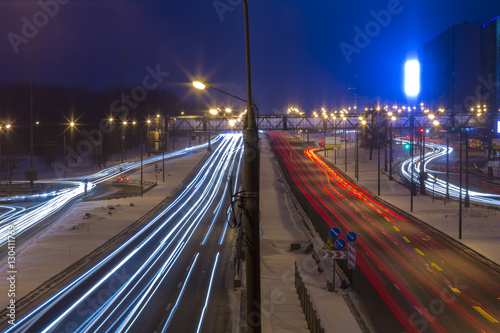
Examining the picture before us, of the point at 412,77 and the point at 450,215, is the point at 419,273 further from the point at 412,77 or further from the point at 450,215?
the point at 412,77

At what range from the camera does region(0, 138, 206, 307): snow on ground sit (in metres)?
21.2

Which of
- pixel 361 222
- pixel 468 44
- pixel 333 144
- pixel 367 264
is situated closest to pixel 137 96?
pixel 333 144

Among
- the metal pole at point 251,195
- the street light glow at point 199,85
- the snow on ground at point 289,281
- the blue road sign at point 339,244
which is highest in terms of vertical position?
the street light glow at point 199,85

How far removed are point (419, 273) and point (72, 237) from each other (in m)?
19.9

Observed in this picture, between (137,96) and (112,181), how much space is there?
88.4 meters

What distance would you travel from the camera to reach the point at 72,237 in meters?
30.1

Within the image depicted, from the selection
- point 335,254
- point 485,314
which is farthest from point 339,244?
point 485,314

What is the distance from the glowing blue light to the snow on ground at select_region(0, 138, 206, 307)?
115288 mm

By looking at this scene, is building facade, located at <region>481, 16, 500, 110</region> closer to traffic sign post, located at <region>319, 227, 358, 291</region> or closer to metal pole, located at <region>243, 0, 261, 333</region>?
traffic sign post, located at <region>319, 227, 358, 291</region>

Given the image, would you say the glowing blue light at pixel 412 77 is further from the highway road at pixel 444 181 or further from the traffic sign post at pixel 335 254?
the traffic sign post at pixel 335 254

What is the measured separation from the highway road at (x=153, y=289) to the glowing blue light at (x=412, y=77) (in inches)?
5103

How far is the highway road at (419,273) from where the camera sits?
623 inches

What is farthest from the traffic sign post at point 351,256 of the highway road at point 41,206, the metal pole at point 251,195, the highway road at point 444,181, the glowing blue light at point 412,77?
the glowing blue light at point 412,77

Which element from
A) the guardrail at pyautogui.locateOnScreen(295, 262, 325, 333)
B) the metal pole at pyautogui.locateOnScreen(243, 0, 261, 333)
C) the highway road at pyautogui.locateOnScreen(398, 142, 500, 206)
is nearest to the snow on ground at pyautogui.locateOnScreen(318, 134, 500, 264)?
the highway road at pyautogui.locateOnScreen(398, 142, 500, 206)
